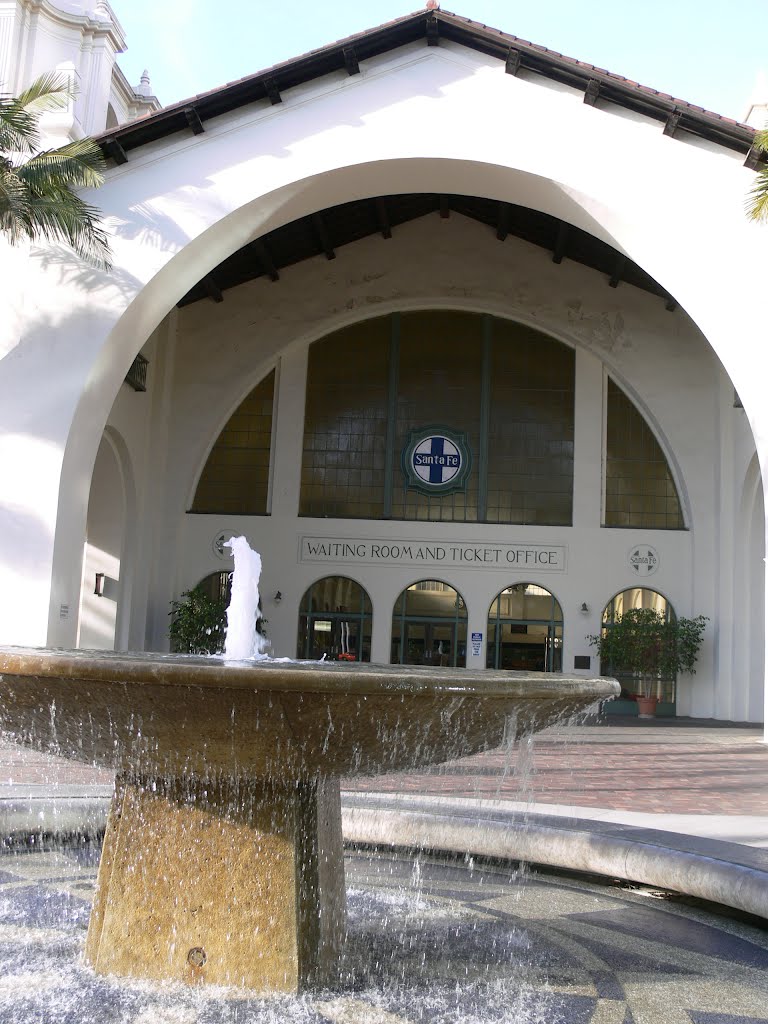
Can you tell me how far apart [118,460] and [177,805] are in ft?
66.3

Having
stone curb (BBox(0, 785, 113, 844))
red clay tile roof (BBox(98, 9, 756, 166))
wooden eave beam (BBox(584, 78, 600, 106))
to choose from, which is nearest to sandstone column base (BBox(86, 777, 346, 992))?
stone curb (BBox(0, 785, 113, 844))

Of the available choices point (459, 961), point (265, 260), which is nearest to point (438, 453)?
point (265, 260)

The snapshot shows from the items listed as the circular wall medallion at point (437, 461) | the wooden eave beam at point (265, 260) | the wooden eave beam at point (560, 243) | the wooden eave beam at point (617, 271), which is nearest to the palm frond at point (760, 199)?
the wooden eave beam at point (560, 243)

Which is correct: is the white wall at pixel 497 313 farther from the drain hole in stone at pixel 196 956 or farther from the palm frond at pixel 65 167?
the drain hole in stone at pixel 196 956

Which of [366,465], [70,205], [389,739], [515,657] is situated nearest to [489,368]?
[366,465]

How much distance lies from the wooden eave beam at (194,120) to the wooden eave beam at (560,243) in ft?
29.4

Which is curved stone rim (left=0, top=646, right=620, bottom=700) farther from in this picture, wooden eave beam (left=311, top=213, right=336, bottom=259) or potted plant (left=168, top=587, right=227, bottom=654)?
wooden eave beam (left=311, top=213, right=336, bottom=259)

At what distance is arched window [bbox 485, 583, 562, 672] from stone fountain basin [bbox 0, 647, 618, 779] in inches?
827

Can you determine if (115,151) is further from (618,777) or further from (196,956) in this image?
(196,956)

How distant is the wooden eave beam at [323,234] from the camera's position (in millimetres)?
23188

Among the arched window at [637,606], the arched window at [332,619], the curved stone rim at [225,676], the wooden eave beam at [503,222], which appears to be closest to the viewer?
the curved stone rim at [225,676]

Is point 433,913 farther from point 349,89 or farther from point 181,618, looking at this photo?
point 181,618

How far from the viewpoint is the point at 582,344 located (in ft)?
83.1

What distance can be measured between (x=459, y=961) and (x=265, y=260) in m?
21.8
